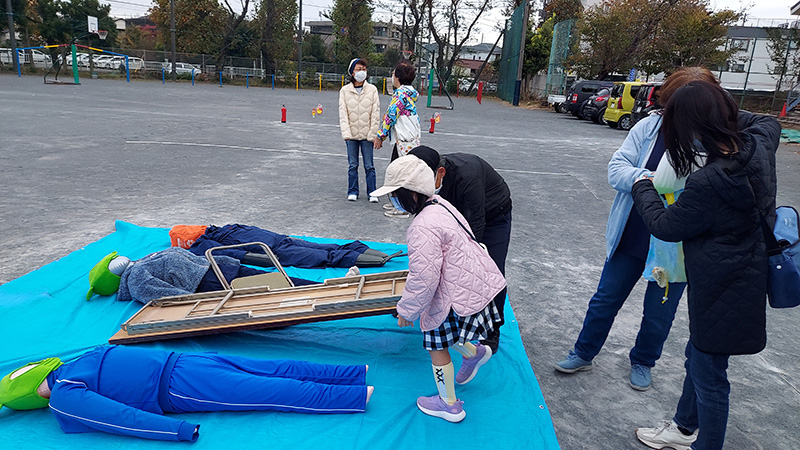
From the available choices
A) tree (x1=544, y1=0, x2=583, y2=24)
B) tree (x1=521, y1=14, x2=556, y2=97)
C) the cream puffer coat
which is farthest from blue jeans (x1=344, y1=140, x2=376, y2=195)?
tree (x1=544, y1=0, x2=583, y2=24)

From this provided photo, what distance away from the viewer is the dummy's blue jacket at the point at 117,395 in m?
2.31

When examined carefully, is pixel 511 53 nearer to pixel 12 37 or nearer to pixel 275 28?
pixel 275 28

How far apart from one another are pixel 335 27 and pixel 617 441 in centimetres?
4674

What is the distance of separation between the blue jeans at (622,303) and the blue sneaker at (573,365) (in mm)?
67

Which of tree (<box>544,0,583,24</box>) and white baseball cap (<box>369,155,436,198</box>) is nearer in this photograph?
white baseball cap (<box>369,155,436,198</box>)

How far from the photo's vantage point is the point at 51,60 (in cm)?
3519

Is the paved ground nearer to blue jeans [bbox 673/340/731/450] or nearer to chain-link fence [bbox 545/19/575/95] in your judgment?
blue jeans [bbox 673/340/731/450]

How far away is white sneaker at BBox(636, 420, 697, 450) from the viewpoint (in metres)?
2.53

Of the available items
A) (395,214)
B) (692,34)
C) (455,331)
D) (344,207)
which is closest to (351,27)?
(692,34)

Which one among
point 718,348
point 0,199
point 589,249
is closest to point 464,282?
point 718,348

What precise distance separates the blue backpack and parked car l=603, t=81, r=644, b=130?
17088 mm

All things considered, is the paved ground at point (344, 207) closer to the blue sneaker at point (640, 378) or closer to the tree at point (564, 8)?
the blue sneaker at point (640, 378)

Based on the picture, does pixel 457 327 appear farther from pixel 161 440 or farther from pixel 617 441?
pixel 161 440

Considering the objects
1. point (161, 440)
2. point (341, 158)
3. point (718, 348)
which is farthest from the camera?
point (341, 158)
